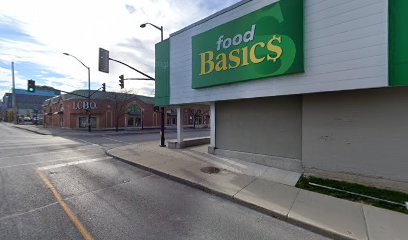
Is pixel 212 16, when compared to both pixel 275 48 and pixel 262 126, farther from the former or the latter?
pixel 262 126

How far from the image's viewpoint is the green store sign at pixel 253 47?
22.4 feet

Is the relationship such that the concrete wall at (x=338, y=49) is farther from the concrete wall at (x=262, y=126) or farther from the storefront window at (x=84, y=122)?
the storefront window at (x=84, y=122)

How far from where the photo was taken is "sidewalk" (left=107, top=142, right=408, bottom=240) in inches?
151

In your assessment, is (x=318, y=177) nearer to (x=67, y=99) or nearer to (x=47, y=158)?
(x=47, y=158)

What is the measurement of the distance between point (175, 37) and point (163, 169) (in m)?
8.08

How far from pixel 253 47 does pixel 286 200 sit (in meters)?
5.78

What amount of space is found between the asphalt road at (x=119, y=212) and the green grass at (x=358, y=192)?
2371 mm

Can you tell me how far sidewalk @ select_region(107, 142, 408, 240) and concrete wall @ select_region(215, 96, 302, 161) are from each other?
3.47ft

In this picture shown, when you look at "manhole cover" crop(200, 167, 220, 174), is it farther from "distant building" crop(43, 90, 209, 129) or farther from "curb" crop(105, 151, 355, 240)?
"distant building" crop(43, 90, 209, 129)

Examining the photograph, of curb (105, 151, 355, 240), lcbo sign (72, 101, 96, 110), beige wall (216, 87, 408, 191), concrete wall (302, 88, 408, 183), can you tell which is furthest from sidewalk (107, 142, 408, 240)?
lcbo sign (72, 101, 96, 110)

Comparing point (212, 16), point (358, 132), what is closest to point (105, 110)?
point (212, 16)

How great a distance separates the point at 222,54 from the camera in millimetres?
8969

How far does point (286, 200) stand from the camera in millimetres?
5113

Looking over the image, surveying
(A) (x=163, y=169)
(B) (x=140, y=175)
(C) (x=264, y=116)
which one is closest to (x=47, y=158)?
(B) (x=140, y=175)
